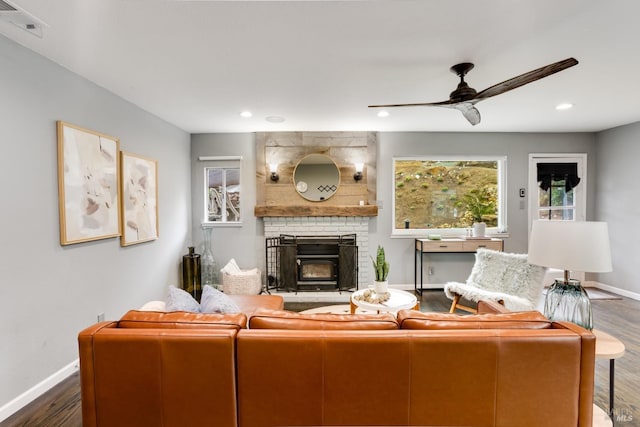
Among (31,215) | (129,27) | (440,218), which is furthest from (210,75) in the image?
(440,218)

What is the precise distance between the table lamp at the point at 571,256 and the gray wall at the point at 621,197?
3.57m

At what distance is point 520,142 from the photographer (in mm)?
4469

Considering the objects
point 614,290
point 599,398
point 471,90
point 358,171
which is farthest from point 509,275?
point 614,290

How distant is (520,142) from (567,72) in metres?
2.35

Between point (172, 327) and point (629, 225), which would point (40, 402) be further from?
point (629, 225)

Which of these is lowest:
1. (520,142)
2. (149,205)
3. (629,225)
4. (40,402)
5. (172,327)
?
(40,402)

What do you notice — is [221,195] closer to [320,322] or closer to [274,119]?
[274,119]

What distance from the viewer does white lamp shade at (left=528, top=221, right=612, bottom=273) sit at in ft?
5.16

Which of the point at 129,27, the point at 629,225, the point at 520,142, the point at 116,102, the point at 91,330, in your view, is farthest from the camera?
the point at 520,142

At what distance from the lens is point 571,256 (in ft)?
5.28

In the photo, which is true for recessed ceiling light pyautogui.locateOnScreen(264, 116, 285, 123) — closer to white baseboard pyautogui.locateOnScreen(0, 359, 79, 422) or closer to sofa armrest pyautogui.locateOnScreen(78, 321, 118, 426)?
sofa armrest pyautogui.locateOnScreen(78, 321, 118, 426)

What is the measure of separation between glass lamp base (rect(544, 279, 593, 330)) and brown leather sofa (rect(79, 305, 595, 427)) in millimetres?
530

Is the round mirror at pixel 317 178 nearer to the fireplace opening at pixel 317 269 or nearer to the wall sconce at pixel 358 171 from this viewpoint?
the wall sconce at pixel 358 171

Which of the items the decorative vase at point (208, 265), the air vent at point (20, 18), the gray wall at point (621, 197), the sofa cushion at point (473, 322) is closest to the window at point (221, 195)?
the decorative vase at point (208, 265)
